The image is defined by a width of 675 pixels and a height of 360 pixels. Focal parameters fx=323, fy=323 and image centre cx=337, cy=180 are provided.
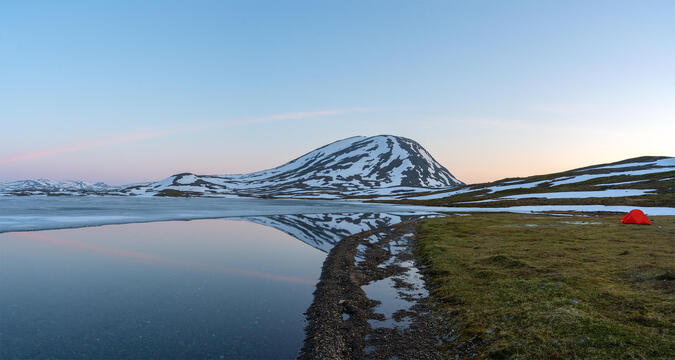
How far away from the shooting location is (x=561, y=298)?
48.3 ft

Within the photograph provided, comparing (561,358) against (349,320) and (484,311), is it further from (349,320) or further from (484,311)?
(349,320)

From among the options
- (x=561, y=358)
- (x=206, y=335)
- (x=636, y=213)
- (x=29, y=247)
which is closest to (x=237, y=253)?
(x=206, y=335)

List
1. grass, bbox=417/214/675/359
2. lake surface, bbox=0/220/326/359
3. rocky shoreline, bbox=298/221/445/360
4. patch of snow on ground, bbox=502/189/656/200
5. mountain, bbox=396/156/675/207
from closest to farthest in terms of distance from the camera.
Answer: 1. grass, bbox=417/214/675/359
2. lake surface, bbox=0/220/326/359
3. rocky shoreline, bbox=298/221/445/360
4. mountain, bbox=396/156/675/207
5. patch of snow on ground, bbox=502/189/656/200

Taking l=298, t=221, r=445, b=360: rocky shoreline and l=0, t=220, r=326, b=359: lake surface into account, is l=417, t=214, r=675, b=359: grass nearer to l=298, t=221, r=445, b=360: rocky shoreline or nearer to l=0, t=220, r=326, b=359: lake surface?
l=298, t=221, r=445, b=360: rocky shoreline

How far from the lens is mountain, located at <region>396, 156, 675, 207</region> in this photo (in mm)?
88812

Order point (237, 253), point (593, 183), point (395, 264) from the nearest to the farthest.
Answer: point (395, 264) → point (237, 253) → point (593, 183)

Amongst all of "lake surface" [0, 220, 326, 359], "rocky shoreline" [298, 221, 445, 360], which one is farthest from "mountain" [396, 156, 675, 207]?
"lake surface" [0, 220, 326, 359]

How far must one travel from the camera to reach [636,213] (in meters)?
46.8

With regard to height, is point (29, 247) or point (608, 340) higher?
point (29, 247)

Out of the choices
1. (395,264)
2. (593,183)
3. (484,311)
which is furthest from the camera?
(593,183)

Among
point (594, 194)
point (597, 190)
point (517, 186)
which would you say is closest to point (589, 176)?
point (517, 186)

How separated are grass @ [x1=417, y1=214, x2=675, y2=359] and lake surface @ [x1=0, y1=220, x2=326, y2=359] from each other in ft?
25.8

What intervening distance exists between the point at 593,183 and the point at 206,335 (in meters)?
152

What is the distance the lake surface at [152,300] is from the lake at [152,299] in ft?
0.16
